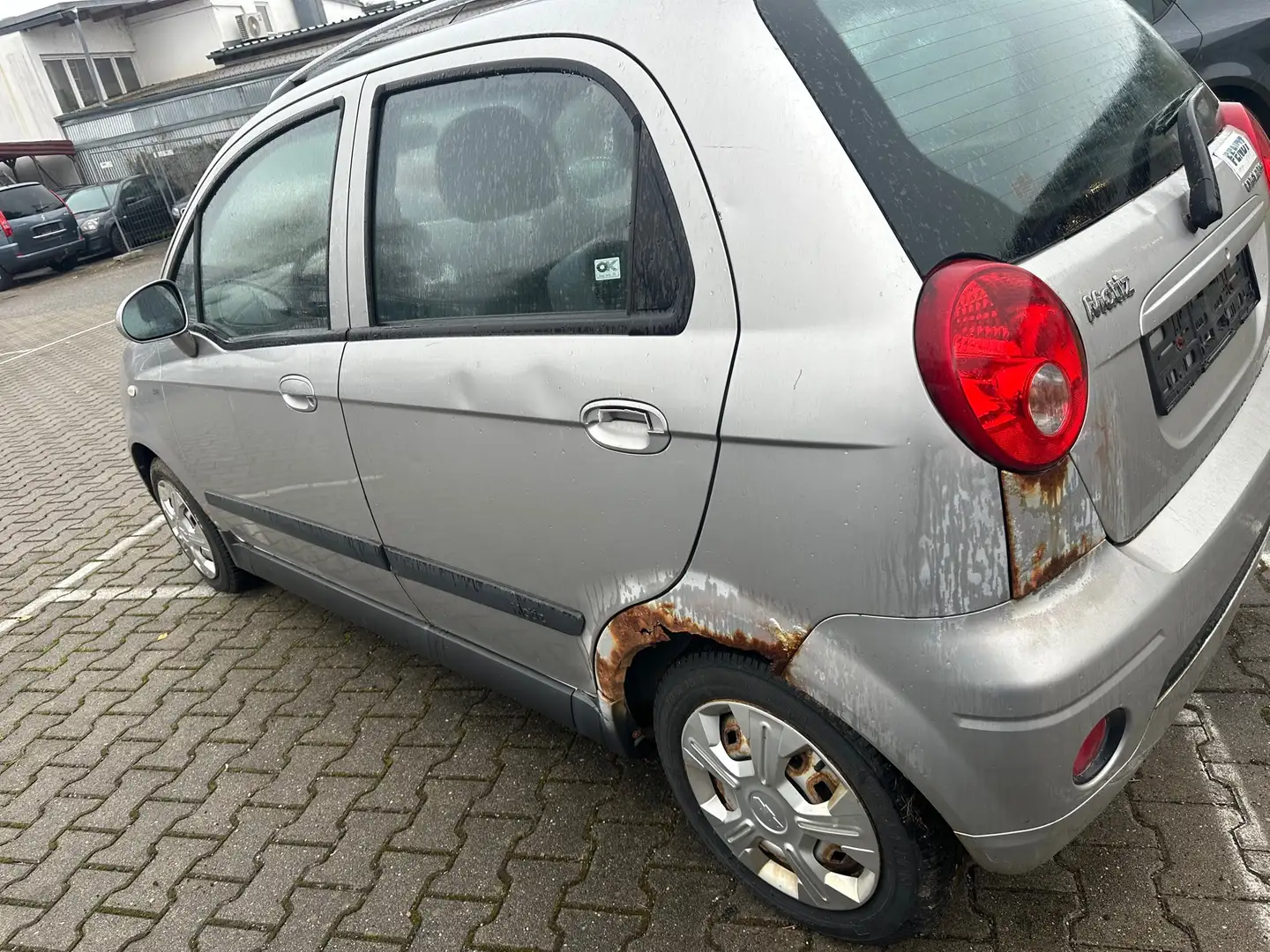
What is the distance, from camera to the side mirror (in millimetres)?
2936

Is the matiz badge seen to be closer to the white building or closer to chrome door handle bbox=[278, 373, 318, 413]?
chrome door handle bbox=[278, 373, 318, 413]

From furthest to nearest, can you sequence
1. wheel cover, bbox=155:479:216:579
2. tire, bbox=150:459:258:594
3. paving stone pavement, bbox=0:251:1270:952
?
wheel cover, bbox=155:479:216:579, tire, bbox=150:459:258:594, paving stone pavement, bbox=0:251:1270:952

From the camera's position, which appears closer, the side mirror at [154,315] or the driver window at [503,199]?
the driver window at [503,199]

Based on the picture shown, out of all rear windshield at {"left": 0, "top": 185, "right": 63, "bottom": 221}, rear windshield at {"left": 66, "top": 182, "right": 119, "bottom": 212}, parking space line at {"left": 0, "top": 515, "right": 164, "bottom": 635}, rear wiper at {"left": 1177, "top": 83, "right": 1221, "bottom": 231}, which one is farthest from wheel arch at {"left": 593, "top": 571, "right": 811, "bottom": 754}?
rear windshield at {"left": 66, "top": 182, "right": 119, "bottom": 212}

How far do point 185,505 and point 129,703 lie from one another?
32.3 inches

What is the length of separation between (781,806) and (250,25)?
111 feet

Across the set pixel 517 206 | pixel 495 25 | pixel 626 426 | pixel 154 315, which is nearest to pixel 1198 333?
pixel 626 426

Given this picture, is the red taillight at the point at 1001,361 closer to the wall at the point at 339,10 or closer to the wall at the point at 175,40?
the wall at the point at 175,40

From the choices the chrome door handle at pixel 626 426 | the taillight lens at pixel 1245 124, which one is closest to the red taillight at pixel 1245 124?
the taillight lens at pixel 1245 124

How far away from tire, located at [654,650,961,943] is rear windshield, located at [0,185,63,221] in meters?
19.5

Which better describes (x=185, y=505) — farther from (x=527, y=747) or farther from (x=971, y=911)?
(x=971, y=911)

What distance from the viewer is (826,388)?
4.65 feet

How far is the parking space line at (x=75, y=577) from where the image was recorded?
417cm

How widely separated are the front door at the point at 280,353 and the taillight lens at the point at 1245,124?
2070 mm
